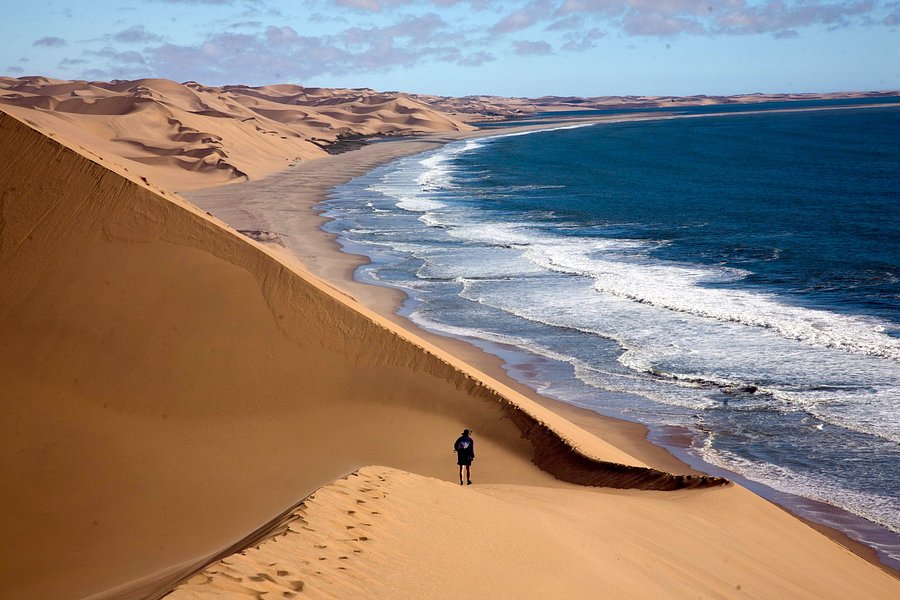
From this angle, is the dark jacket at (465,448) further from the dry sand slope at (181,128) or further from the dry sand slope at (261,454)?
the dry sand slope at (181,128)

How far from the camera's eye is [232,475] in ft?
40.2

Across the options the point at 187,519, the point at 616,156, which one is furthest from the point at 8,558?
the point at 616,156

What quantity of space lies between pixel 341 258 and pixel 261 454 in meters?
22.4

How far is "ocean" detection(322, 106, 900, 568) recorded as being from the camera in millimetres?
15914

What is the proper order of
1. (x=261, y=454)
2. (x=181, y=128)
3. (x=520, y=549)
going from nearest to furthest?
(x=520, y=549) < (x=261, y=454) < (x=181, y=128)

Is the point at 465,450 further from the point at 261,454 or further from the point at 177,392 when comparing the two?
the point at 177,392

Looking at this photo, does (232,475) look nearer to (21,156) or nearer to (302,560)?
(302,560)

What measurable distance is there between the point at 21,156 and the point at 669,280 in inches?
820

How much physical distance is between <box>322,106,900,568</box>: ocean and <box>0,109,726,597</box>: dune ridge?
3114mm

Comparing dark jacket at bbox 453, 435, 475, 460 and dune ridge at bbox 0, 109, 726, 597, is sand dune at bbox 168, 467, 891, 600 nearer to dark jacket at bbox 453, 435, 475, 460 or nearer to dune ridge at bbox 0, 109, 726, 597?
dark jacket at bbox 453, 435, 475, 460

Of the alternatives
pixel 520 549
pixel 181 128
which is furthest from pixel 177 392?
pixel 181 128

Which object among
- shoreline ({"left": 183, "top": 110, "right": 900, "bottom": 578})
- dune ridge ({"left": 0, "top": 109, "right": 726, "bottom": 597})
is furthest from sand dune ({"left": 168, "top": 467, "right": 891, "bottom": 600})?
shoreline ({"left": 183, "top": 110, "right": 900, "bottom": 578})

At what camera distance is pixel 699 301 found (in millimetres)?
26812

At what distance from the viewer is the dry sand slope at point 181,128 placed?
210ft
